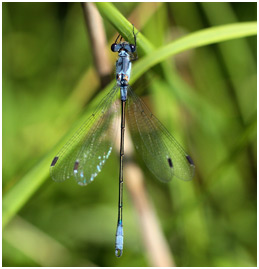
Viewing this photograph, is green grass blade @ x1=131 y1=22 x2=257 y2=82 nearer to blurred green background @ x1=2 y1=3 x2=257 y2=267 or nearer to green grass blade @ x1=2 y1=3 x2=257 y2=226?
green grass blade @ x1=2 y1=3 x2=257 y2=226

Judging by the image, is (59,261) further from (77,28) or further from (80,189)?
(77,28)

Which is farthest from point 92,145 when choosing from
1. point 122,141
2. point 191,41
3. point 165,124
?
point 191,41

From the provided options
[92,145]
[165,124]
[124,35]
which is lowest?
[92,145]

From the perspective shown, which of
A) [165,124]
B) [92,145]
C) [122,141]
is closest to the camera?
[92,145]

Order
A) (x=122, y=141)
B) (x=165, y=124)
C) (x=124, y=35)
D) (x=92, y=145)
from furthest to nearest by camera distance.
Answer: (x=165, y=124) → (x=122, y=141) → (x=92, y=145) → (x=124, y=35)

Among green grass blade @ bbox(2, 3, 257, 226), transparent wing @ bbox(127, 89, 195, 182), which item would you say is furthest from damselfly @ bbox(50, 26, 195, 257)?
green grass blade @ bbox(2, 3, 257, 226)

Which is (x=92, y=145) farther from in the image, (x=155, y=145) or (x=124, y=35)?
(x=124, y=35)

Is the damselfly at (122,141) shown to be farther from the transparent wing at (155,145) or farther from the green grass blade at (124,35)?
the green grass blade at (124,35)
